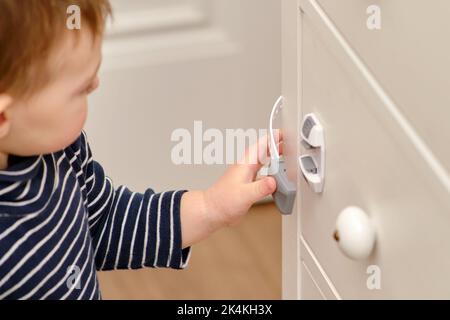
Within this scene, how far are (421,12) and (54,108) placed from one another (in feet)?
0.79

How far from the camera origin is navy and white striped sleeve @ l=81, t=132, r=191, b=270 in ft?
2.25

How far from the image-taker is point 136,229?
69 centimetres

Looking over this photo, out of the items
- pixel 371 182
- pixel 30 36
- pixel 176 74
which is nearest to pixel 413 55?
pixel 371 182

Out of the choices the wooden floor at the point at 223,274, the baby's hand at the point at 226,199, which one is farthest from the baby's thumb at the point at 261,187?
the wooden floor at the point at 223,274

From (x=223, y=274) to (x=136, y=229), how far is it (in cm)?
58

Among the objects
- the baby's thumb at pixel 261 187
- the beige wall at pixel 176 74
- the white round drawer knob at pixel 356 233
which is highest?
the beige wall at pixel 176 74

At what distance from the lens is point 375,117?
500mm

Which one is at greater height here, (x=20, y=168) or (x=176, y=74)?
(x=176, y=74)

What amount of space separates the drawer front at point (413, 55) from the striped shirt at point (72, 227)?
0.23 meters

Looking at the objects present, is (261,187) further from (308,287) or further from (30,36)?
(30,36)

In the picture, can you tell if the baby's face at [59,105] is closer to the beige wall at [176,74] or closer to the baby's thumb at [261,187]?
the baby's thumb at [261,187]

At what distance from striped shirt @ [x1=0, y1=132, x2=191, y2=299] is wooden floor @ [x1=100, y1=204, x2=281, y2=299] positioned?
52 centimetres

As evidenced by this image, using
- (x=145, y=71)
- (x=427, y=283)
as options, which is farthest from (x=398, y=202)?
(x=145, y=71)

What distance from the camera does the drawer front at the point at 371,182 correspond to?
17.9 inches
